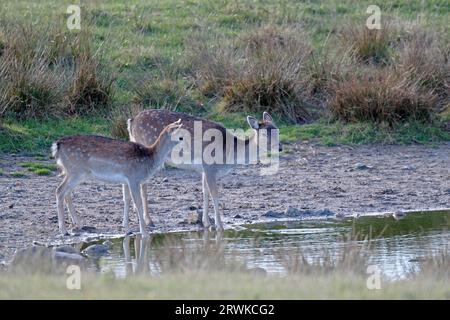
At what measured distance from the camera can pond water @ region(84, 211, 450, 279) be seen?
10171mm

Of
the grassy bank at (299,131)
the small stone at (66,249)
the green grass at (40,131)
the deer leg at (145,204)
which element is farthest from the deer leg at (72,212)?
the grassy bank at (299,131)

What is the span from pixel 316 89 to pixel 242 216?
484 cm

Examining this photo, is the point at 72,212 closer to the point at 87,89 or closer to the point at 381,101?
the point at 87,89

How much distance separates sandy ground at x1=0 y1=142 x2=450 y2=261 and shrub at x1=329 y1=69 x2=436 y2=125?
2.00 ft

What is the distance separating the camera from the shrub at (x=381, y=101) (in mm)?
16172

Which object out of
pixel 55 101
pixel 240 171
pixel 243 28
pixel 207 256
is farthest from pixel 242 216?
pixel 243 28

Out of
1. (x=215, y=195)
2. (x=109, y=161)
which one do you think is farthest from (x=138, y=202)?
(x=215, y=195)

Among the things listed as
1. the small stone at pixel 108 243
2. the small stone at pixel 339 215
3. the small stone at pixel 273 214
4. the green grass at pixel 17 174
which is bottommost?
the small stone at pixel 339 215

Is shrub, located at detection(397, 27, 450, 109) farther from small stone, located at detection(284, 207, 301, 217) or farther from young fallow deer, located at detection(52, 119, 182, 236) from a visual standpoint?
young fallow deer, located at detection(52, 119, 182, 236)

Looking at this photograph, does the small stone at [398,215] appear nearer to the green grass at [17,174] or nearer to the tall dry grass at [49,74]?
the green grass at [17,174]

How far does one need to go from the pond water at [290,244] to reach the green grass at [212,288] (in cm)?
77

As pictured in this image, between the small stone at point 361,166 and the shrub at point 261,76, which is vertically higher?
the shrub at point 261,76

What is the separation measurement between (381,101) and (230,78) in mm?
2277

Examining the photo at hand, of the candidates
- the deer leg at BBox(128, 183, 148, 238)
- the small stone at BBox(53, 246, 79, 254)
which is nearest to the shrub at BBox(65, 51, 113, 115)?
the deer leg at BBox(128, 183, 148, 238)
